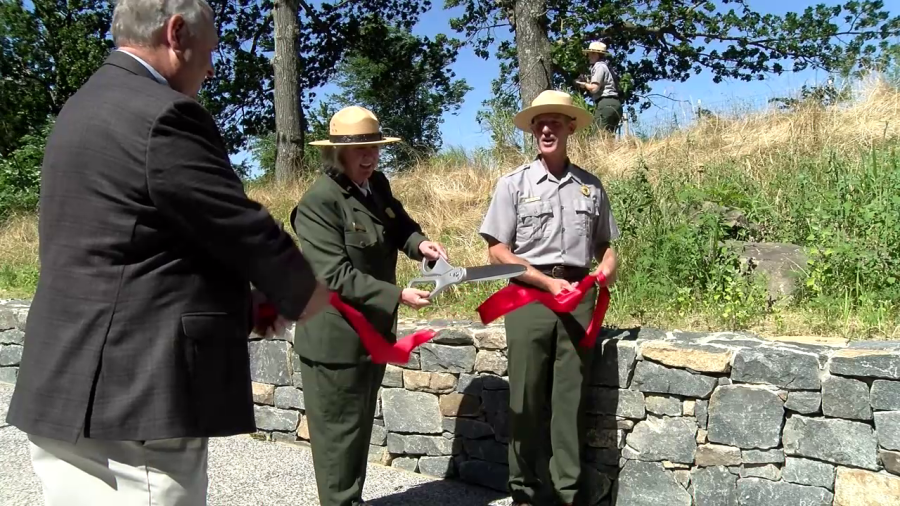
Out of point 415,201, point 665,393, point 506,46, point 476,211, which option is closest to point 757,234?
point 665,393

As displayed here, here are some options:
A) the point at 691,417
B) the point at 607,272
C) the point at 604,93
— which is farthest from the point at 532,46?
the point at 691,417

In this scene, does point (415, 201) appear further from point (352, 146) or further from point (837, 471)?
point (837, 471)

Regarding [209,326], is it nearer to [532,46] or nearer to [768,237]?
[768,237]

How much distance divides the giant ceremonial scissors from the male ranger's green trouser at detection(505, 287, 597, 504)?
0.62 meters

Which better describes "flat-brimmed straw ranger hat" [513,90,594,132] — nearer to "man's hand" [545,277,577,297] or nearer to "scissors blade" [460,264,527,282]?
"man's hand" [545,277,577,297]

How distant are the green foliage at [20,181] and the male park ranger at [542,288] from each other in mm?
10849

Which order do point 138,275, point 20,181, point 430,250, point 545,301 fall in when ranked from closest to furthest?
point 138,275
point 430,250
point 545,301
point 20,181

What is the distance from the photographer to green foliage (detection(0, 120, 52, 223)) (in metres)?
13.1

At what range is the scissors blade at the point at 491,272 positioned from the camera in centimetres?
312

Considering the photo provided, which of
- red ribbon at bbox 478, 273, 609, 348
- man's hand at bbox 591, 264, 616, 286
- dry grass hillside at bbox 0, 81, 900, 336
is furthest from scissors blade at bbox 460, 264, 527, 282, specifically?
dry grass hillside at bbox 0, 81, 900, 336

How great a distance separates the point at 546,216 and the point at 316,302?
2.07m

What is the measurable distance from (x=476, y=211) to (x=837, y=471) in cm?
499

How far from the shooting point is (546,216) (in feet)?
12.7

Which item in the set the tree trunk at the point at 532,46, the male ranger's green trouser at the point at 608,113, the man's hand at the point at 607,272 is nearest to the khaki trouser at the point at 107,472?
the man's hand at the point at 607,272
